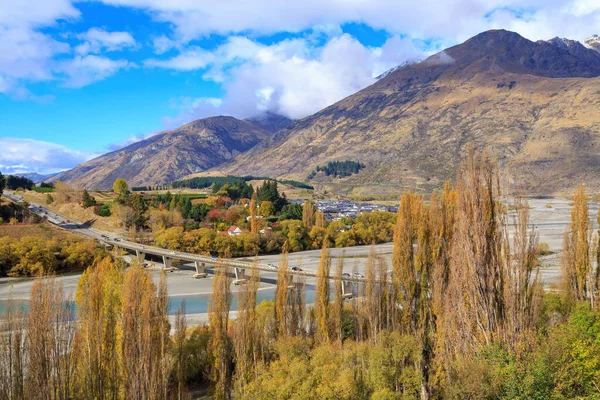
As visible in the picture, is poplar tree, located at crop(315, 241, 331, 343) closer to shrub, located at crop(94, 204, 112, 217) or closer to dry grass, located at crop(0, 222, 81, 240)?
dry grass, located at crop(0, 222, 81, 240)

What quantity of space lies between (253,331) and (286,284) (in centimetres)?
410

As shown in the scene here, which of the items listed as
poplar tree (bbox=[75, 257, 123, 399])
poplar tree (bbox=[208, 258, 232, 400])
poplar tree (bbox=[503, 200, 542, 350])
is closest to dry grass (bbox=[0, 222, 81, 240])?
poplar tree (bbox=[75, 257, 123, 399])

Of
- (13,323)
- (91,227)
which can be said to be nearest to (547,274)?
(13,323)

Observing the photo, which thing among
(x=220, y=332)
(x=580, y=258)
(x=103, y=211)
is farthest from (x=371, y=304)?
(x=103, y=211)

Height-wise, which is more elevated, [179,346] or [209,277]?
[179,346]

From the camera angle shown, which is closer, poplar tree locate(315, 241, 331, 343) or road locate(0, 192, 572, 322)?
poplar tree locate(315, 241, 331, 343)

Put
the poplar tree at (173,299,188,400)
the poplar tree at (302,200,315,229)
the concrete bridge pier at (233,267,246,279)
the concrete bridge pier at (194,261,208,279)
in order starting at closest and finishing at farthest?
the poplar tree at (173,299,188,400)
the concrete bridge pier at (233,267,246,279)
the concrete bridge pier at (194,261,208,279)
the poplar tree at (302,200,315,229)

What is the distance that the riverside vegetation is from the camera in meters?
18.1

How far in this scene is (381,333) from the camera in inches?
1032

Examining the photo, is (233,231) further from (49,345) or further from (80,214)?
(49,345)

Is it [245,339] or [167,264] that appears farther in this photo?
[167,264]

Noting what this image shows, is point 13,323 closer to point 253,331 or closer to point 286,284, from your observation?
point 253,331

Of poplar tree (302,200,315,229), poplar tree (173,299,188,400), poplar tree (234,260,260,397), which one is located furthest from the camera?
poplar tree (302,200,315,229)

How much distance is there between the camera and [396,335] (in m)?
24.8
